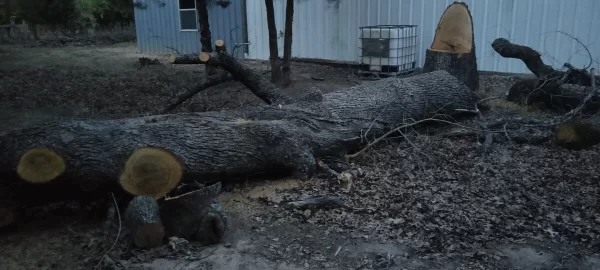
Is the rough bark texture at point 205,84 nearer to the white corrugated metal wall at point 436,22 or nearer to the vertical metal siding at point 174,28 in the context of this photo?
the white corrugated metal wall at point 436,22

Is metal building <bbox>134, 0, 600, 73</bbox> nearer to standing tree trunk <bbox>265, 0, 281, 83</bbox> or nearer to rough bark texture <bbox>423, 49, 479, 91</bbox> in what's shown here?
rough bark texture <bbox>423, 49, 479, 91</bbox>

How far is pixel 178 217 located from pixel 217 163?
0.77 m

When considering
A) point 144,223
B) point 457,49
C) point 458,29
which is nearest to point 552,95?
point 457,49

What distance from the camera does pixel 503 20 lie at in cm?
968

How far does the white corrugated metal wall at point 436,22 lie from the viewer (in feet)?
29.5

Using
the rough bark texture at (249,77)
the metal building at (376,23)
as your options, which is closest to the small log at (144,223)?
the rough bark texture at (249,77)

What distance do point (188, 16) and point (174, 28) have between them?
0.74 m

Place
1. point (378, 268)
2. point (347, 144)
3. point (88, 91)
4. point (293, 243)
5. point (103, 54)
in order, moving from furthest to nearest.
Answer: point (103, 54)
point (88, 91)
point (347, 144)
point (293, 243)
point (378, 268)

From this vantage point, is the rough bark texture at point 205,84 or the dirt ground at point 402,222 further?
the rough bark texture at point 205,84

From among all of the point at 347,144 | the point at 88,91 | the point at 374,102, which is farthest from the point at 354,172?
the point at 88,91

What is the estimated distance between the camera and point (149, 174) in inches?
147

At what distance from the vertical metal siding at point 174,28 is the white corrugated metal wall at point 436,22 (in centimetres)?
63

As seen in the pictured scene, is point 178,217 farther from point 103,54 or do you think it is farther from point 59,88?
point 103,54

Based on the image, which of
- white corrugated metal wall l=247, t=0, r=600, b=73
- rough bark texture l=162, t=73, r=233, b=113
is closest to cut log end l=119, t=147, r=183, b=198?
rough bark texture l=162, t=73, r=233, b=113
